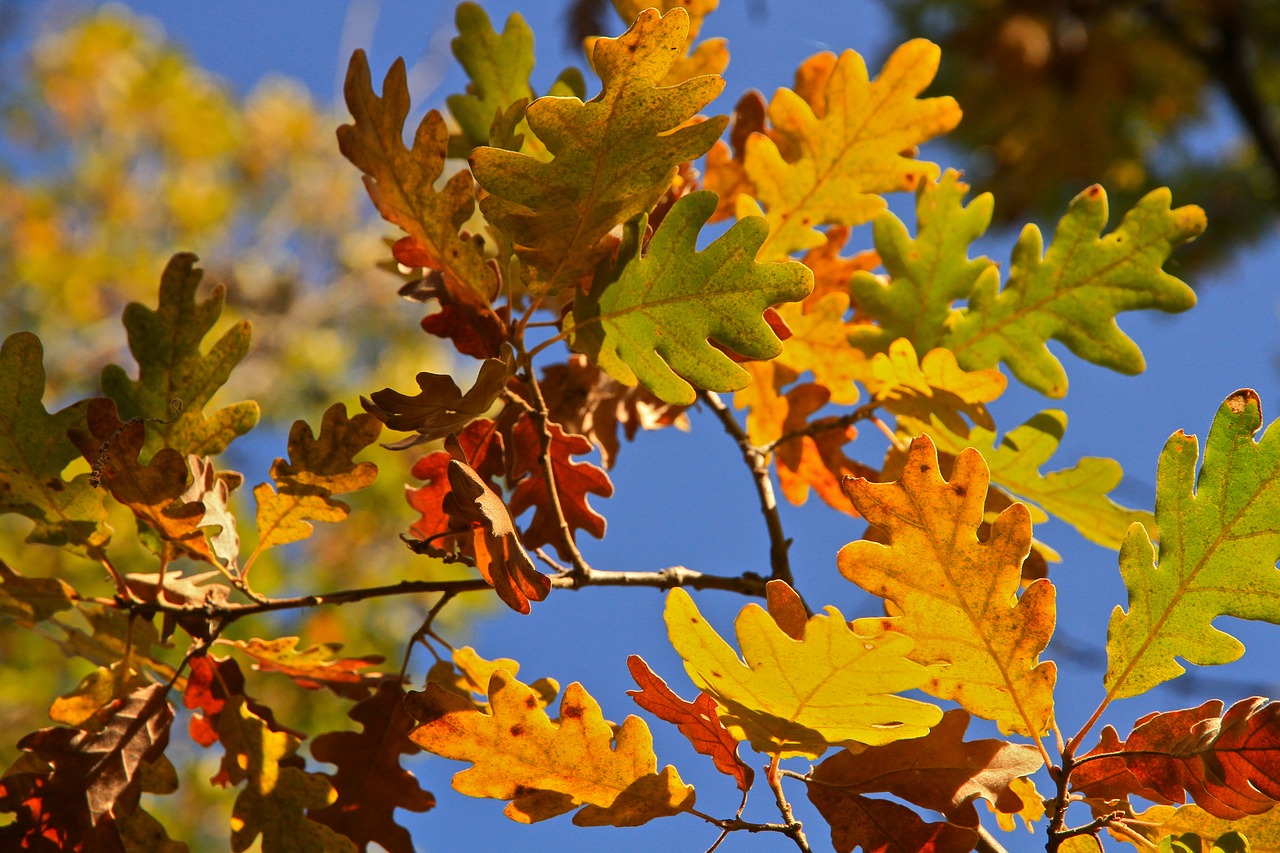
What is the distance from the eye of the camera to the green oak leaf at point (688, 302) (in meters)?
0.90

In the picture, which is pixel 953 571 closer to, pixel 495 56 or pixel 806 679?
pixel 806 679

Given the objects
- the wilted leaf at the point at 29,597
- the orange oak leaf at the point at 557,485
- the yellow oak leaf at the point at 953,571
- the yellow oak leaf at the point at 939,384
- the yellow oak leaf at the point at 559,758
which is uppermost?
the yellow oak leaf at the point at 939,384

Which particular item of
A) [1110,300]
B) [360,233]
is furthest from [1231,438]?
[360,233]

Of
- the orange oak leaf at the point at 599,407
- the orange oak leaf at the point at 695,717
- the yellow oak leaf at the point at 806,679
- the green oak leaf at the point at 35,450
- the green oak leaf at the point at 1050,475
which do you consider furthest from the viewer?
the orange oak leaf at the point at 599,407

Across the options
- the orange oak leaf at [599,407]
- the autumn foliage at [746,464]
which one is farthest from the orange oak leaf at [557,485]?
the orange oak leaf at [599,407]

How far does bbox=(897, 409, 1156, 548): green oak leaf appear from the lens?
1128 mm

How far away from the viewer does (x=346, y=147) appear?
993 millimetres

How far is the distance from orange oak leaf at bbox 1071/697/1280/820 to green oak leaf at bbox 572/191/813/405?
1.57 feet

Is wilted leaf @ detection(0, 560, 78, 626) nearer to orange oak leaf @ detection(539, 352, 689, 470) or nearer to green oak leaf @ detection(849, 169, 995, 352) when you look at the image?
orange oak leaf @ detection(539, 352, 689, 470)

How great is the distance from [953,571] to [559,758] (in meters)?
0.38

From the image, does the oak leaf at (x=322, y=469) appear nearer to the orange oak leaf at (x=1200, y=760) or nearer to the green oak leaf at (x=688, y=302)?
the green oak leaf at (x=688, y=302)

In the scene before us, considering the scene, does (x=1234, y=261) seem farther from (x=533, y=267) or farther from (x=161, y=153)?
(x=161, y=153)

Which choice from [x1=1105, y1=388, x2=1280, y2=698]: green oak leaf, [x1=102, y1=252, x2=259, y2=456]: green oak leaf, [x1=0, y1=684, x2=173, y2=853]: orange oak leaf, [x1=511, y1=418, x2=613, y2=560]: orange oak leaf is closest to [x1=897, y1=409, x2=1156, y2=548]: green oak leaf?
[x1=1105, y1=388, x2=1280, y2=698]: green oak leaf

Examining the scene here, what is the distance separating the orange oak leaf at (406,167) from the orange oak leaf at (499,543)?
0.83ft
